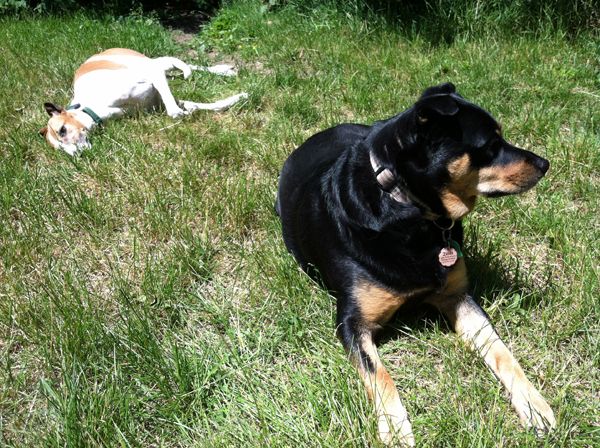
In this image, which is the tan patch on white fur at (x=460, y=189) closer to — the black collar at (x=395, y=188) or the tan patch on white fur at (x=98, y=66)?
the black collar at (x=395, y=188)

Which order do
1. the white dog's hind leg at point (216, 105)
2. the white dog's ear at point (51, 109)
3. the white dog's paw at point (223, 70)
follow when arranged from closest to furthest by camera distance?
the white dog's ear at point (51, 109), the white dog's hind leg at point (216, 105), the white dog's paw at point (223, 70)

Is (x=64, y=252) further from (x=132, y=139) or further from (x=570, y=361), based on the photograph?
(x=570, y=361)

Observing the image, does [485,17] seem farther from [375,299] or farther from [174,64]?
[375,299]

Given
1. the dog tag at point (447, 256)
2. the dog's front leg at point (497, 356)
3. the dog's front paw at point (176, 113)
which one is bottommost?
the dog's front leg at point (497, 356)

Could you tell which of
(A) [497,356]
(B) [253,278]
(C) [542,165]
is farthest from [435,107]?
(B) [253,278]

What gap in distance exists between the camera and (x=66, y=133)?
4.74 metres

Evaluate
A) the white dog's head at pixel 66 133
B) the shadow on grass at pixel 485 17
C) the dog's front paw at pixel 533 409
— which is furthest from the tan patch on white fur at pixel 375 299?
the shadow on grass at pixel 485 17

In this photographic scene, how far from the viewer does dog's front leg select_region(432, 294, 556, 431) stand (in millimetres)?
2338

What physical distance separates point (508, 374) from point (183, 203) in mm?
2301

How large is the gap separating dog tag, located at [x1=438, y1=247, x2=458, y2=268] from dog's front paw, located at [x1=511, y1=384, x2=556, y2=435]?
63cm

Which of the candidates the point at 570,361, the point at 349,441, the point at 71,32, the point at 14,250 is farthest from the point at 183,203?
the point at 71,32

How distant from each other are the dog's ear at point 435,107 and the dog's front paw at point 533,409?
1.19m

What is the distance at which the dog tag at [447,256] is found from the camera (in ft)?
8.90

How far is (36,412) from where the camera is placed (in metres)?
2.43
